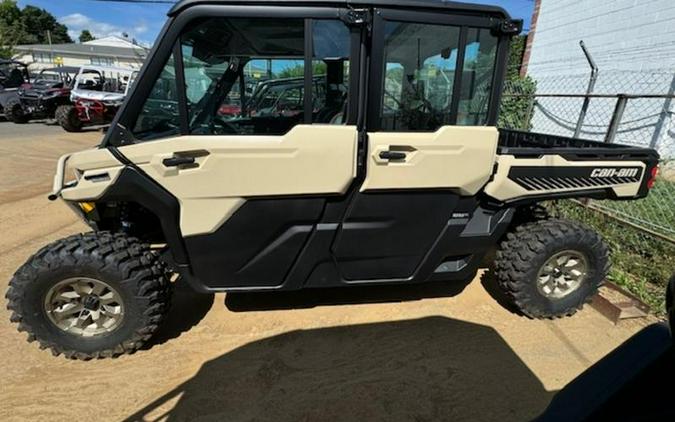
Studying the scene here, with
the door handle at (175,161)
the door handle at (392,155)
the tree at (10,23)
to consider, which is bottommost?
the door handle at (175,161)

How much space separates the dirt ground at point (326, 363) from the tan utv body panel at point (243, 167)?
36.6 inches

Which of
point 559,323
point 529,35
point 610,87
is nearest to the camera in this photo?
point 559,323

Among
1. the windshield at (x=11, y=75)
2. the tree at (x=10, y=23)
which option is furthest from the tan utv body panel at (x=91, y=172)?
→ the tree at (x=10, y=23)

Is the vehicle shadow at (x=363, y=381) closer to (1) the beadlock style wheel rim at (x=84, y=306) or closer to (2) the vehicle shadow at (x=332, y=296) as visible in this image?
(2) the vehicle shadow at (x=332, y=296)

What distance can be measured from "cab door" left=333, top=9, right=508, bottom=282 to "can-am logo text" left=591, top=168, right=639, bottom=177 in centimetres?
92

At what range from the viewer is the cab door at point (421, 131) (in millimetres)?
2488

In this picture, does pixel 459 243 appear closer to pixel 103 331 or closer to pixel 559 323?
pixel 559 323

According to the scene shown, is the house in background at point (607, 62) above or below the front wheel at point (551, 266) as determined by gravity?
above

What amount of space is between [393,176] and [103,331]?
2153 millimetres

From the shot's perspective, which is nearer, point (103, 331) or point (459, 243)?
point (103, 331)

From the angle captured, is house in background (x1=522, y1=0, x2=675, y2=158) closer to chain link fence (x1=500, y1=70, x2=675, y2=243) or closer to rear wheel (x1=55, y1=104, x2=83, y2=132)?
chain link fence (x1=500, y1=70, x2=675, y2=243)

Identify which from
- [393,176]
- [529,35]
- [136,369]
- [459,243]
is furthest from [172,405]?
[529,35]

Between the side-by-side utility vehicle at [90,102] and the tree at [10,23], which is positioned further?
the tree at [10,23]

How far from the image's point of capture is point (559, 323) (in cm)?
321
